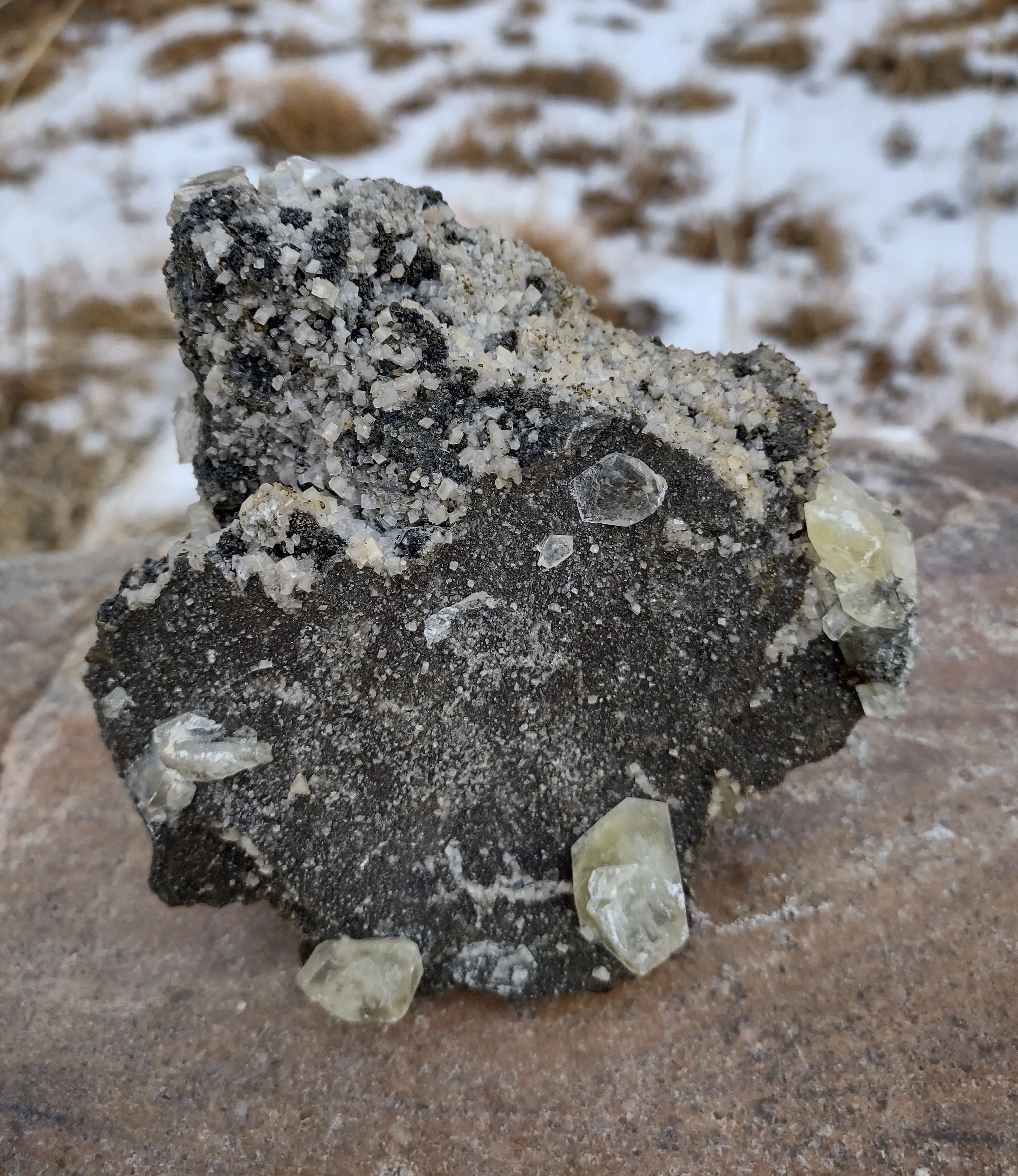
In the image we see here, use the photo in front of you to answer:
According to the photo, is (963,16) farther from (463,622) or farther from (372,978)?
(372,978)

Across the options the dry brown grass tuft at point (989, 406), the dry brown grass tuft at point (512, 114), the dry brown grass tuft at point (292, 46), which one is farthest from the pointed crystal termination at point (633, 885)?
the dry brown grass tuft at point (292, 46)

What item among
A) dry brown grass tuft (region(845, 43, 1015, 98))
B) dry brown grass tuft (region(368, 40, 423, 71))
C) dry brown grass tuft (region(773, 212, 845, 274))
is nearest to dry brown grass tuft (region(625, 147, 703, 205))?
dry brown grass tuft (region(773, 212, 845, 274))

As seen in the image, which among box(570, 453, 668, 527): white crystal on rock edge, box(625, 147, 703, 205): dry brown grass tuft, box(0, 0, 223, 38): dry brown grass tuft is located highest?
box(570, 453, 668, 527): white crystal on rock edge

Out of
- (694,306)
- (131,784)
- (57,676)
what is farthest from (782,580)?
(694,306)

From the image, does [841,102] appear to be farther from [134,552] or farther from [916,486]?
[134,552]

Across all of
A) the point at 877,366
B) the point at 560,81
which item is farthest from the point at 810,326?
the point at 560,81

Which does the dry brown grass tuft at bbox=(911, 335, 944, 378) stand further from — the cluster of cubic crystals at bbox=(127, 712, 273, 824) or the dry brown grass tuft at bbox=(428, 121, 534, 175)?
the cluster of cubic crystals at bbox=(127, 712, 273, 824)
